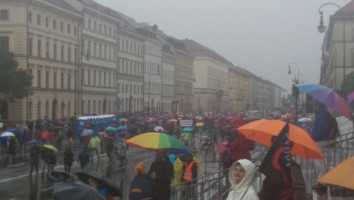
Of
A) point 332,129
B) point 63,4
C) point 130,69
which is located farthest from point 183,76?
point 332,129

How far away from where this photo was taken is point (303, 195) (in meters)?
7.25

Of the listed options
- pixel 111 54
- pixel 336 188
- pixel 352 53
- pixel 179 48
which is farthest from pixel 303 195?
pixel 179 48

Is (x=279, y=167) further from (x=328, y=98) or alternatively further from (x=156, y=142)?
(x=156, y=142)

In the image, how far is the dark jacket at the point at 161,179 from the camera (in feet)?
39.0

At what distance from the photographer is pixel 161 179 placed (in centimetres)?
1190

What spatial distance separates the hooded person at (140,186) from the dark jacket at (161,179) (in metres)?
0.33

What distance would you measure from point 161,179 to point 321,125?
310cm

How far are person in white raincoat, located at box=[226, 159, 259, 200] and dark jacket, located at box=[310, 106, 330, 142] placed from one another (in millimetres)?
5617

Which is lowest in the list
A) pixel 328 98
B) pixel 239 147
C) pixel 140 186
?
pixel 140 186

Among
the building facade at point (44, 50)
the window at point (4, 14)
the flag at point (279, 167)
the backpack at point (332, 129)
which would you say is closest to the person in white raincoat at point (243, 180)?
the flag at point (279, 167)

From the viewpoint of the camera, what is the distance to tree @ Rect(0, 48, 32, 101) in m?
54.5

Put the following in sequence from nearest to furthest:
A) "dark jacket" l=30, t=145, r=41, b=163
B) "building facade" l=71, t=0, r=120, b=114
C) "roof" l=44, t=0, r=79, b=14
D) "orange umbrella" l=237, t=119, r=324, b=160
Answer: "orange umbrella" l=237, t=119, r=324, b=160 → "dark jacket" l=30, t=145, r=41, b=163 → "roof" l=44, t=0, r=79, b=14 → "building facade" l=71, t=0, r=120, b=114

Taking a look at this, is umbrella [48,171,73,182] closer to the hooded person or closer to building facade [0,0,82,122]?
the hooded person

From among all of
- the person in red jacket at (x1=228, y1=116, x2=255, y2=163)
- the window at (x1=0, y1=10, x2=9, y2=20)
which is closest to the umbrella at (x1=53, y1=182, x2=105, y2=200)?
the person in red jacket at (x1=228, y1=116, x2=255, y2=163)
